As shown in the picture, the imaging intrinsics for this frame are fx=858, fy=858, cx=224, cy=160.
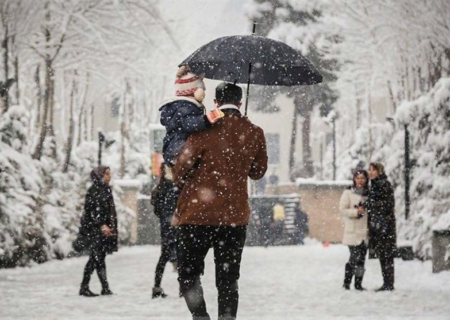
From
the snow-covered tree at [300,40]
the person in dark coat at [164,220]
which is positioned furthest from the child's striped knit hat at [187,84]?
the snow-covered tree at [300,40]

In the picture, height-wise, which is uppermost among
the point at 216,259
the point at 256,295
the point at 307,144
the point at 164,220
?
the point at 307,144

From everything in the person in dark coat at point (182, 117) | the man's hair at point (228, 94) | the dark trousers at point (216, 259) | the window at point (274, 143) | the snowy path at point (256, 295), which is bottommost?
the snowy path at point (256, 295)

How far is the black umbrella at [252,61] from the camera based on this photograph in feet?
21.5

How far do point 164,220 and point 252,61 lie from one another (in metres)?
4.57

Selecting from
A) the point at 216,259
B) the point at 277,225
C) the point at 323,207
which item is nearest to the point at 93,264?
the point at 216,259

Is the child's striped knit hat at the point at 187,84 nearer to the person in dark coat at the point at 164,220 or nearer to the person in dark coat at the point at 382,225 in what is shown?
the person in dark coat at the point at 164,220

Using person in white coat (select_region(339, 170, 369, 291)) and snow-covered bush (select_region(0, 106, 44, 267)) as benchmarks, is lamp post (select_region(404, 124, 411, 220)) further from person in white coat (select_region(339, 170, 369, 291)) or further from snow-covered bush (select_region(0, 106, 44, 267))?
snow-covered bush (select_region(0, 106, 44, 267))

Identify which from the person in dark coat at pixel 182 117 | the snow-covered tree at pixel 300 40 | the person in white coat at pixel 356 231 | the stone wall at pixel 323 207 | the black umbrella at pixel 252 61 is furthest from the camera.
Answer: the snow-covered tree at pixel 300 40

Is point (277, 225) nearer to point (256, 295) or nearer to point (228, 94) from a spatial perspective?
point (256, 295)

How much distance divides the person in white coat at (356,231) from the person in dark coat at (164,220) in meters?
2.39

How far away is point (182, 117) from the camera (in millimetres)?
5688

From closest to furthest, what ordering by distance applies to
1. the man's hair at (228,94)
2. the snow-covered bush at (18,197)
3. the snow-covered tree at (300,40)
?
the man's hair at (228,94), the snow-covered bush at (18,197), the snow-covered tree at (300,40)

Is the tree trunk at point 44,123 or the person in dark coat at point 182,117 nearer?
the person in dark coat at point 182,117

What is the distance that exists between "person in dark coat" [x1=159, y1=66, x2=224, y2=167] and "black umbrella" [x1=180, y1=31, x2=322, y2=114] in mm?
485
